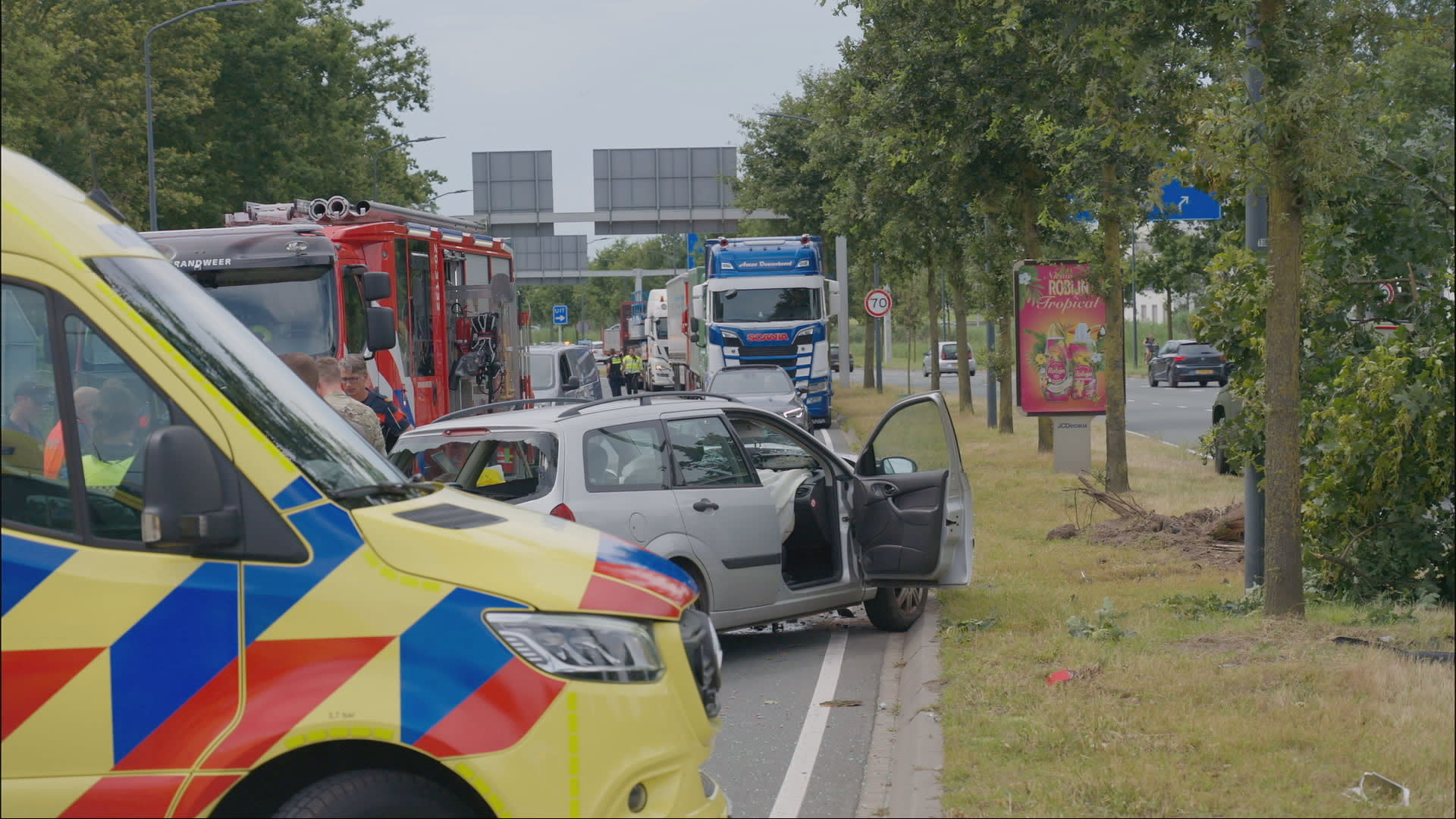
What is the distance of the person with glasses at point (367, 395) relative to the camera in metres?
9.98

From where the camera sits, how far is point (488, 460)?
8.12 metres

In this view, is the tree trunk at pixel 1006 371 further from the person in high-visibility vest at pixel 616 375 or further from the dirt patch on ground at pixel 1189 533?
the person in high-visibility vest at pixel 616 375

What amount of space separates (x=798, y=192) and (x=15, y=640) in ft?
137

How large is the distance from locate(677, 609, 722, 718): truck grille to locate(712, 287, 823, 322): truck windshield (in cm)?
2732

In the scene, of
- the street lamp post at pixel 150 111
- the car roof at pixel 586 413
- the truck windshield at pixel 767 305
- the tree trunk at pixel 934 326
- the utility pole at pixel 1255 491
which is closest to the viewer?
the car roof at pixel 586 413

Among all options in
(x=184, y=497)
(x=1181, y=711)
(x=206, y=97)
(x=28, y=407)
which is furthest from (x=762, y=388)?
(x=184, y=497)

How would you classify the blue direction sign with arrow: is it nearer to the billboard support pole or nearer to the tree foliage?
→ the billboard support pole

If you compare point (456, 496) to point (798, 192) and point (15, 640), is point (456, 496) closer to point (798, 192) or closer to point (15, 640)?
point (15, 640)

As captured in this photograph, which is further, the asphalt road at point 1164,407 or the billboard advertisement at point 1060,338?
the asphalt road at point 1164,407

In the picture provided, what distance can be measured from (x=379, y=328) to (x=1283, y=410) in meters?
8.29

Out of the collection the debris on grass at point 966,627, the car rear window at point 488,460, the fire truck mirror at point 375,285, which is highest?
the fire truck mirror at point 375,285

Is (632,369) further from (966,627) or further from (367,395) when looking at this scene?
(966,627)

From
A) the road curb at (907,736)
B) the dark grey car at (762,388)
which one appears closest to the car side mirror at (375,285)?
the road curb at (907,736)

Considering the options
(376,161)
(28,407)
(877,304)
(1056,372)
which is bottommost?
(1056,372)
